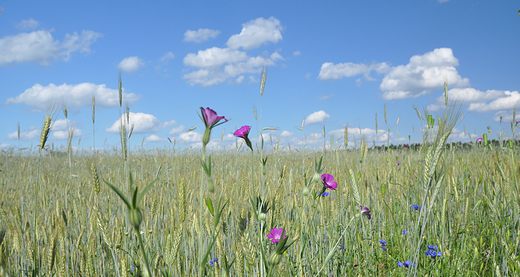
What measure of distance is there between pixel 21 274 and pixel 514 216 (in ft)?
9.81

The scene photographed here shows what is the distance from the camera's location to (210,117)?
2.64 feet

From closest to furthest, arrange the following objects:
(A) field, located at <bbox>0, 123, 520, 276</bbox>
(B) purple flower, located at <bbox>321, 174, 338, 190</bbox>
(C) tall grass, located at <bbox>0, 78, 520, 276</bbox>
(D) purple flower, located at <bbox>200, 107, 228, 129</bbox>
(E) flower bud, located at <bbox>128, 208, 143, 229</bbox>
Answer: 1. (E) flower bud, located at <bbox>128, 208, 143, 229</bbox>
2. (D) purple flower, located at <bbox>200, 107, 228, 129</bbox>
3. (C) tall grass, located at <bbox>0, 78, 520, 276</bbox>
4. (A) field, located at <bbox>0, 123, 520, 276</bbox>
5. (B) purple flower, located at <bbox>321, 174, 338, 190</bbox>

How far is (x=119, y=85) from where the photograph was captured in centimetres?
124

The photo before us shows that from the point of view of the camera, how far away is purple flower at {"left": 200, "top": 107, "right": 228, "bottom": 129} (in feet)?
2.59

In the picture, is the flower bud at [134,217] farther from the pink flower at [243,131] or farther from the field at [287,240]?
the pink flower at [243,131]

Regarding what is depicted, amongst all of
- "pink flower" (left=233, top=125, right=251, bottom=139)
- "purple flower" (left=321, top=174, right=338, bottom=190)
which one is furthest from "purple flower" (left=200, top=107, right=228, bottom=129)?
"purple flower" (left=321, top=174, right=338, bottom=190)

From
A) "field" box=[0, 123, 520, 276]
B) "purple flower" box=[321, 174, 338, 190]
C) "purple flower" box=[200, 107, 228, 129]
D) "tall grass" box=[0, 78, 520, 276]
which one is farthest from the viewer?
"purple flower" box=[321, 174, 338, 190]

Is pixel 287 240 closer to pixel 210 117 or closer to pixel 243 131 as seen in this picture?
pixel 243 131

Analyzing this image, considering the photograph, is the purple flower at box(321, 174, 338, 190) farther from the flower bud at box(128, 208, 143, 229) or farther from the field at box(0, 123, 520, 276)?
the flower bud at box(128, 208, 143, 229)

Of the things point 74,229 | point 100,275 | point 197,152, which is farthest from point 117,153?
point 100,275

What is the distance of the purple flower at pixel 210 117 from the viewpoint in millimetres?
789

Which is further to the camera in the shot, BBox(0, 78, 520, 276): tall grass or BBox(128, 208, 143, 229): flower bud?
BBox(0, 78, 520, 276): tall grass

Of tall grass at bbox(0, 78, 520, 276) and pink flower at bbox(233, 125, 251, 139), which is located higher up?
pink flower at bbox(233, 125, 251, 139)

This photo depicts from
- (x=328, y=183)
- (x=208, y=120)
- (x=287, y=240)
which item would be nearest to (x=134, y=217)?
(x=208, y=120)
